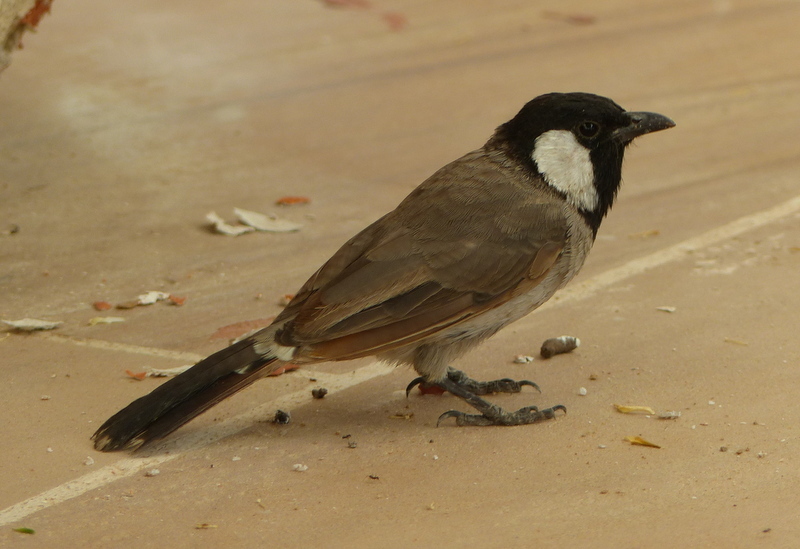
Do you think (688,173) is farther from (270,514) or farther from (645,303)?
(270,514)

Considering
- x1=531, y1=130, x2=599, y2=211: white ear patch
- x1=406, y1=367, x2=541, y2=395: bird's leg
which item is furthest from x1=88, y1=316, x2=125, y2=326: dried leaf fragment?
x1=531, y1=130, x2=599, y2=211: white ear patch

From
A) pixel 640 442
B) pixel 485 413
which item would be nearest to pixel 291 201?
pixel 485 413

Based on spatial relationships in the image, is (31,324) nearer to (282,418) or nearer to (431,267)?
(282,418)

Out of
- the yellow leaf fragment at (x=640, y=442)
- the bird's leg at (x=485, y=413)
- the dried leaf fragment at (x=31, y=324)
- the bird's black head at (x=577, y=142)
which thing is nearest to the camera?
the yellow leaf fragment at (x=640, y=442)

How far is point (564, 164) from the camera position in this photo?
12.0 ft

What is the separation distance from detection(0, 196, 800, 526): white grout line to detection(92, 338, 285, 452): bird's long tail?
3.3 inches

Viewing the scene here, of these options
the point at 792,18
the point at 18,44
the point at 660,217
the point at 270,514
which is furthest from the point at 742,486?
the point at 792,18

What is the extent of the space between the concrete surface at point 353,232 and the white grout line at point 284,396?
14 mm

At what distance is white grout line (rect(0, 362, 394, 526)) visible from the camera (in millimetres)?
2988

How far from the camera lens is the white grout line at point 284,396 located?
3.04 meters

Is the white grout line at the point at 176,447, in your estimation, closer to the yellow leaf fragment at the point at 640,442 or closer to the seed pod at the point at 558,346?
the seed pod at the point at 558,346

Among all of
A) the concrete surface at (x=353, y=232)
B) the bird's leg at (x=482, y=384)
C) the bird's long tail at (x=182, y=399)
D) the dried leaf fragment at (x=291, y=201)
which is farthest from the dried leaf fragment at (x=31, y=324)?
the dried leaf fragment at (x=291, y=201)

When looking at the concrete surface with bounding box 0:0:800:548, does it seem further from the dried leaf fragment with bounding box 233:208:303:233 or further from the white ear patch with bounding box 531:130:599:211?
the white ear patch with bounding box 531:130:599:211

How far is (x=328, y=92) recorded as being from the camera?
24.3 ft
